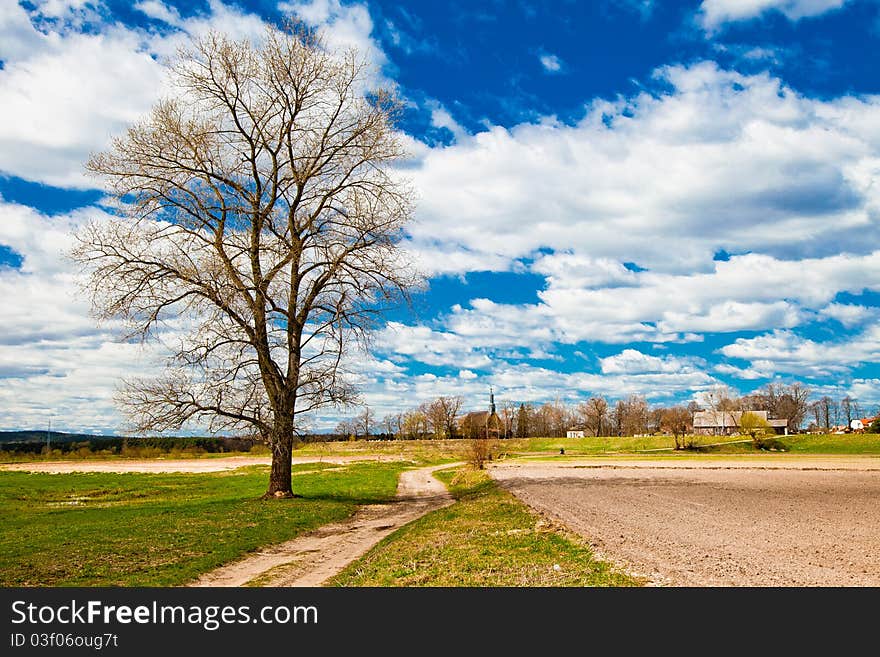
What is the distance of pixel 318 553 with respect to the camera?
16766 millimetres

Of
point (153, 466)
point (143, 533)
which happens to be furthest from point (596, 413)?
point (143, 533)

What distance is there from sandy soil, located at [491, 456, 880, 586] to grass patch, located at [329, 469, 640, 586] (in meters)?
0.79

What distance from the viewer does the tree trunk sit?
27406mm

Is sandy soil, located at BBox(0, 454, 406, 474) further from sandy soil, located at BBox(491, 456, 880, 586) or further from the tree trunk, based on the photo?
sandy soil, located at BBox(491, 456, 880, 586)

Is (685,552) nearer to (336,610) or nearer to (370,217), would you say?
(336,610)

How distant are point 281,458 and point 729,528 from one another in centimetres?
1840

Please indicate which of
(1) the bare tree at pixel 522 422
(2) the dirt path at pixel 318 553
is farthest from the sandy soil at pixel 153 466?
(1) the bare tree at pixel 522 422

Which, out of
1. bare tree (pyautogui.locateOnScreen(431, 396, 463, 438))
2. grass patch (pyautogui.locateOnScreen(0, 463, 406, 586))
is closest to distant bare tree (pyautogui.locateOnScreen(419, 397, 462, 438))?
bare tree (pyautogui.locateOnScreen(431, 396, 463, 438))

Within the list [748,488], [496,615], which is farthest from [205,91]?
[748,488]

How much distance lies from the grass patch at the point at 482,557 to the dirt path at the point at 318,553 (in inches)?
23.9

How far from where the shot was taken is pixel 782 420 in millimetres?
151250

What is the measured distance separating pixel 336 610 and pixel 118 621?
10.3 feet

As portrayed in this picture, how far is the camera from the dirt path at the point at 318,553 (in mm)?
13380

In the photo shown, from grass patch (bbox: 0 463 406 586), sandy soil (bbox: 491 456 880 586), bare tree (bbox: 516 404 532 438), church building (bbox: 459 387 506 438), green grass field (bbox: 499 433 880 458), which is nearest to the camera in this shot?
sandy soil (bbox: 491 456 880 586)
